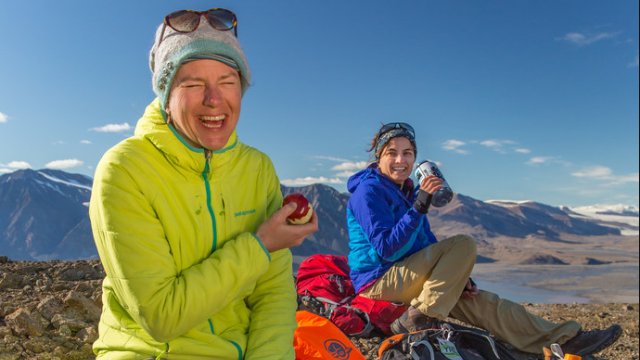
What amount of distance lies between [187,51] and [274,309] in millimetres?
1252

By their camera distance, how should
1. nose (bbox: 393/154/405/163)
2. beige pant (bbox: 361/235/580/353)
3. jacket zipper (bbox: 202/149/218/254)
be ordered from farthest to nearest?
nose (bbox: 393/154/405/163) < beige pant (bbox: 361/235/580/353) < jacket zipper (bbox: 202/149/218/254)

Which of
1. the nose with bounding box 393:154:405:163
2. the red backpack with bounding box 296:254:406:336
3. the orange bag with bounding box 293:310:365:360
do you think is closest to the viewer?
the orange bag with bounding box 293:310:365:360

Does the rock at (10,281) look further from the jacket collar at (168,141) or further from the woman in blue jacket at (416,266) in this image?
the jacket collar at (168,141)

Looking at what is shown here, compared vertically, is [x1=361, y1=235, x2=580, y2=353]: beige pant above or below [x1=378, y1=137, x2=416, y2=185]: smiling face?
below

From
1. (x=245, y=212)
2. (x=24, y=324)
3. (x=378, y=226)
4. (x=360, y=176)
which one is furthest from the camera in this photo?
(x=360, y=176)

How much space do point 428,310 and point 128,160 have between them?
10.5 ft

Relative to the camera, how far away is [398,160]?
4988 millimetres

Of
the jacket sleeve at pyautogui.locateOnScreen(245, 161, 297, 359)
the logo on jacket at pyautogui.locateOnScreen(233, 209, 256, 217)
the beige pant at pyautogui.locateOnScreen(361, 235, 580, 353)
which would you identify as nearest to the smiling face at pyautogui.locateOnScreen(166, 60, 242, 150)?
the logo on jacket at pyautogui.locateOnScreen(233, 209, 256, 217)

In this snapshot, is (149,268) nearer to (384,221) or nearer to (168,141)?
Answer: (168,141)

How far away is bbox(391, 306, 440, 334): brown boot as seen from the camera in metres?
4.32

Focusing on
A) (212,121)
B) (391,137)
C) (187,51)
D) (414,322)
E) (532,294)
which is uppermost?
(391,137)

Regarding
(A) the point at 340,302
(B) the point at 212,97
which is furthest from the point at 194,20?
(A) the point at 340,302

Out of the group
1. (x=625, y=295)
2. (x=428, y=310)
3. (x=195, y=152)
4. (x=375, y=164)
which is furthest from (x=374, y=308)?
(x=625, y=295)

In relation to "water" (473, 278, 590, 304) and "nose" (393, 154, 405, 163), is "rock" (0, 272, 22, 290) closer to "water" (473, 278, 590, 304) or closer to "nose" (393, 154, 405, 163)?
"nose" (393, 154, 405, 163)
